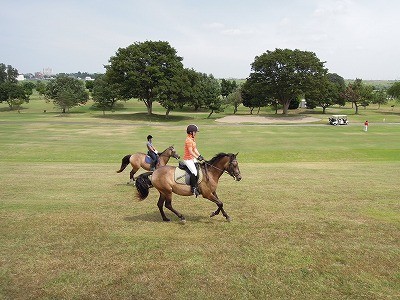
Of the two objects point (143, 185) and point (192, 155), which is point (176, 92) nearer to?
point (143, 185)

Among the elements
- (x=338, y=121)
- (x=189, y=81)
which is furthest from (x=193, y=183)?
(x=189, y=81)

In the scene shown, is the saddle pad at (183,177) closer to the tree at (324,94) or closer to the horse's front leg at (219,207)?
the horse's front leg at (219,207)

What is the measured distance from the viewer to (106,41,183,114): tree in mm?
73312

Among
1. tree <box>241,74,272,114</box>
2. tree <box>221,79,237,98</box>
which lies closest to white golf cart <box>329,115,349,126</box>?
tree <box>241,74,272,114</box>

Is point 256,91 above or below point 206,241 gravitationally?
above

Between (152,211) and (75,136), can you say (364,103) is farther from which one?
(152,211)

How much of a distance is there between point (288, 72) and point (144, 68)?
3348cm

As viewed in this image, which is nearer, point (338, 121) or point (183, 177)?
point (183, 177)

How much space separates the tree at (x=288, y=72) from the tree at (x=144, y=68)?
21.4 m

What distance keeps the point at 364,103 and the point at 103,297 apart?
9965 centimetres

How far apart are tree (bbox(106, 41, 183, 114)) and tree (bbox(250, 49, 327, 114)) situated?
2140cm

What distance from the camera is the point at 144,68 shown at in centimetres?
7562

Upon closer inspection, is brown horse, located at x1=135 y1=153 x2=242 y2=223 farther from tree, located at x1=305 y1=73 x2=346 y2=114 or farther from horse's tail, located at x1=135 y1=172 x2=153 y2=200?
tree, located at x1=305 y1=73 x2=346 y2=114

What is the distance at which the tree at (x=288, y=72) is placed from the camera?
77.9m
